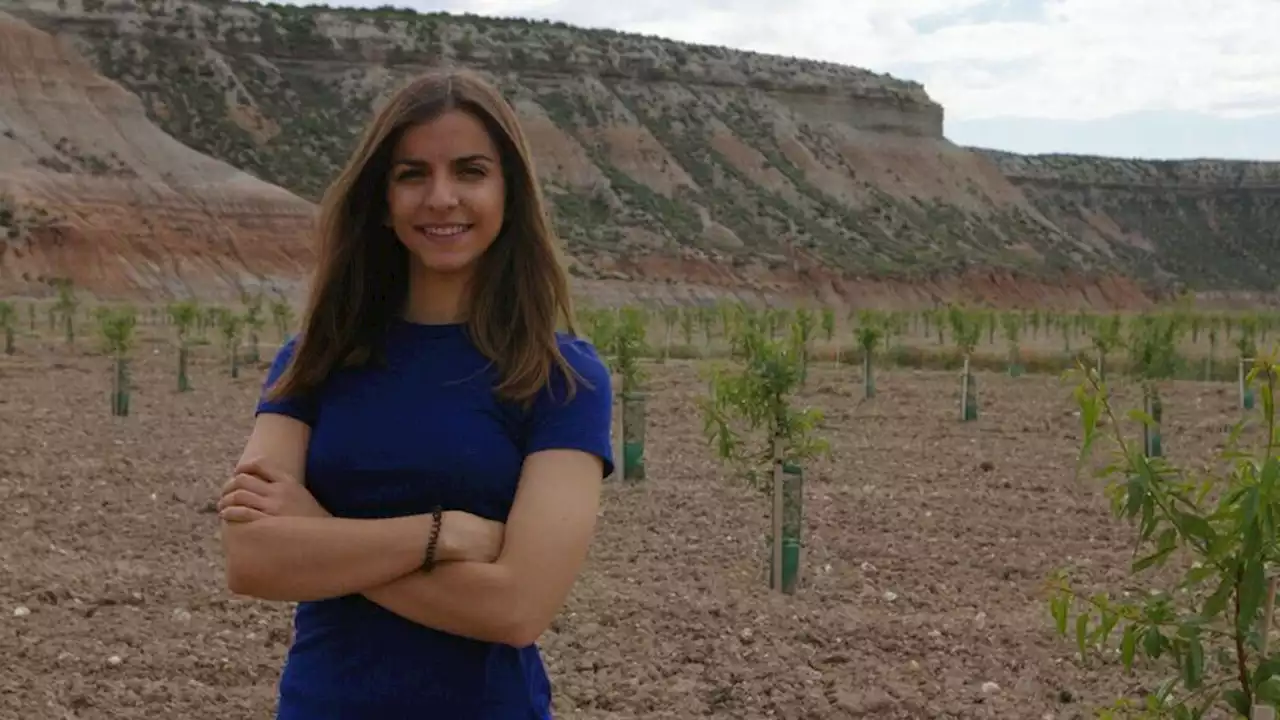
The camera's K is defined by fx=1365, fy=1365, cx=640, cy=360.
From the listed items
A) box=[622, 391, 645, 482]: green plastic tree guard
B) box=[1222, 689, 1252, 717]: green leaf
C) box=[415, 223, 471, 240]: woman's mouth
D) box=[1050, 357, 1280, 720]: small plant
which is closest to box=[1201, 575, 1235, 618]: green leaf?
box=[1050, 357, 1280, 720]: small plant

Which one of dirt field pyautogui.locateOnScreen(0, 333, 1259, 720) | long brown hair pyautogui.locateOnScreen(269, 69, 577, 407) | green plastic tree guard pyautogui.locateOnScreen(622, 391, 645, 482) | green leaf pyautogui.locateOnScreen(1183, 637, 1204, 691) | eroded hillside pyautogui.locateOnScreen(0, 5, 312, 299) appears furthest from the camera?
eroded hillside pyautogui.locateOnScreen(0, 5, 312, 299)

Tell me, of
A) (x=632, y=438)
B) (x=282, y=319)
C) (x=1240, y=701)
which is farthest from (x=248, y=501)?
(x=282, y=319)

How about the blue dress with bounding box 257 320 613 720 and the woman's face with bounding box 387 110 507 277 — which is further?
the woman's face with bounding box 387 110 507 277

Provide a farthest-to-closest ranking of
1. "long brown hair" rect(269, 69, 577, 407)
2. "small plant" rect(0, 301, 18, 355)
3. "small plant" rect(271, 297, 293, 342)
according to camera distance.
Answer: "small plant" rect(271, 297, 293, 342) < "small plant" rect(0, 301, 18, 355) < "long brown hair" rect(269, 69, 577, 407)

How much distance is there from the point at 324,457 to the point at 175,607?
5.17 meters

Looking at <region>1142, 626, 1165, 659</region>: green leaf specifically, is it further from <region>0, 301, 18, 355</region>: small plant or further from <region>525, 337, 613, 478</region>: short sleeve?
<region>0, 301, 18, 355</region>: small plant

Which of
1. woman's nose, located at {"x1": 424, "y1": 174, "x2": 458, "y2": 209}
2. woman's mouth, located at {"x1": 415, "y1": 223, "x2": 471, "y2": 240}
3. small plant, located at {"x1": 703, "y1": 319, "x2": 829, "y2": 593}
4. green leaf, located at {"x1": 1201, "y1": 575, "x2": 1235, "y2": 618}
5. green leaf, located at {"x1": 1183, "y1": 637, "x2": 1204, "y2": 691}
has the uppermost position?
woman's nose, located at {"x1": 424, "y1": 174, "x2": 458, "y2": 209}

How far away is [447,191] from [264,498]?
59 cm

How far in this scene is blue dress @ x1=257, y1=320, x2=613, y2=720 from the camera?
217 cm

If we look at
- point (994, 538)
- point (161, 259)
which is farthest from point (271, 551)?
point (161, 259)

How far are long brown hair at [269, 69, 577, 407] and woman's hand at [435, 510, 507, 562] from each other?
0.21 m

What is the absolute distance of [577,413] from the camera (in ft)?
7.31

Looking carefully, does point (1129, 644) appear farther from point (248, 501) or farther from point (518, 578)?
point (248, 501)

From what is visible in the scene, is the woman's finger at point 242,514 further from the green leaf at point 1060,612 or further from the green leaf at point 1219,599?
the green leaf at point 1219,599
